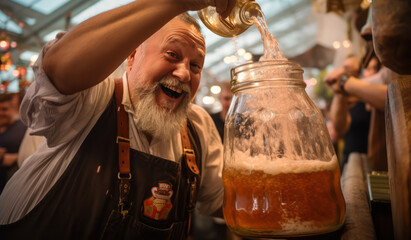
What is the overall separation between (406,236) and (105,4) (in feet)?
21.5

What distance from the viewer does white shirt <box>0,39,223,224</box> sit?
78 cm

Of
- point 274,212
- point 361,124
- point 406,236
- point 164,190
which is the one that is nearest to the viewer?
point 406,236

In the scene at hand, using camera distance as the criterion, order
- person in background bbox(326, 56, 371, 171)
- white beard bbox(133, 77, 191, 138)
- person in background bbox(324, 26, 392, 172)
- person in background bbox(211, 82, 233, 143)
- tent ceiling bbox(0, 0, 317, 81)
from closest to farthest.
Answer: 1. white beard bbox(133, 77, 191, 138)
2. person in background bbox(324, 26, 392, 172)
3. person in background bbox(326, 56, 371, 171)
4. person in background bbox(211, 82, 233, 143)
5. tent ceiling bbox(0, 0, 317, 81)

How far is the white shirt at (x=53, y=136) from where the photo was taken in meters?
0.78

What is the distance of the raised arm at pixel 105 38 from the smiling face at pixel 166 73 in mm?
353

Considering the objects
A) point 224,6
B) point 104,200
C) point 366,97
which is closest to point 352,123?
point 366,97

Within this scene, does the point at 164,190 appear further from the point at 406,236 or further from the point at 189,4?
the point at 406,236

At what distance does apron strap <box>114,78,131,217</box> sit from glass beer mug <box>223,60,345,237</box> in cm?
39

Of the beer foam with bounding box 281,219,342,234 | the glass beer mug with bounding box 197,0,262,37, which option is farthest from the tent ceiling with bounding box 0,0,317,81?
the beer foam with bounding box 281,219,342,234

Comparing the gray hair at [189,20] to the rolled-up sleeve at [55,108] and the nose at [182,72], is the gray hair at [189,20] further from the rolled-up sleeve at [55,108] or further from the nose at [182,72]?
the rolled-up sleeve at [55,108]

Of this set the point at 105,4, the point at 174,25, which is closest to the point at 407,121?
the point at 174,25

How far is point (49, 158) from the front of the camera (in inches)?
37.9

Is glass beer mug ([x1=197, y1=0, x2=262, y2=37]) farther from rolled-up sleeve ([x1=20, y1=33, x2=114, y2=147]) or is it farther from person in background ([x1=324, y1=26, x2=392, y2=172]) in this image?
person in background ([x1=324, y1=26, x2=392, y2=172])

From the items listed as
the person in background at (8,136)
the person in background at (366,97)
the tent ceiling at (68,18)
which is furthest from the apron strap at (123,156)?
the tent ceiling at (68,18)
